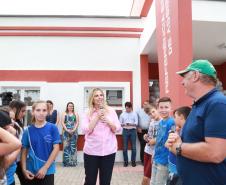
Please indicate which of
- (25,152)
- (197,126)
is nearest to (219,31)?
(25,152)

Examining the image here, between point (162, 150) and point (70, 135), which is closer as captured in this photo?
point (162, 150)

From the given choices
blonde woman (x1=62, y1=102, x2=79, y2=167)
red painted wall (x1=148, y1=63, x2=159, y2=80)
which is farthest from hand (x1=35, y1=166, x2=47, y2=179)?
red painted wall (x1=148, y1=63, x2=159, y2=80)

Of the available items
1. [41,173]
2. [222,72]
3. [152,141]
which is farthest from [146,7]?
[41,173]

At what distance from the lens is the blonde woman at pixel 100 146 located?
175 inches

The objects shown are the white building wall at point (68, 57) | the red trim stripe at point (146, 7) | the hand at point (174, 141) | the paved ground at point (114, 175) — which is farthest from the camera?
the white building wall at point (68, 57)

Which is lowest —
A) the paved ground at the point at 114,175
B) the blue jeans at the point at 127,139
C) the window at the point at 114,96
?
the paved ground at the point at 114,175

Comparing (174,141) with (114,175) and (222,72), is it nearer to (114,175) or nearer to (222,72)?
(114,175)

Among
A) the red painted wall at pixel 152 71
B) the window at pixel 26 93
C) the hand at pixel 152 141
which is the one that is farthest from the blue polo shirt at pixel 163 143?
the red painted wall at pixel 152 71

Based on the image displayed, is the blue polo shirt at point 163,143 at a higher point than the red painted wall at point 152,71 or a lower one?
lower

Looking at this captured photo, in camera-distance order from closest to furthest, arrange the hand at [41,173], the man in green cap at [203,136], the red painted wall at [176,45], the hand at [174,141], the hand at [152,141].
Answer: the man in green cap at [203,136] < the hand at [174,141] < the hand at [41,173] < the hand at [152,141] < the red painted wall at [176,45]

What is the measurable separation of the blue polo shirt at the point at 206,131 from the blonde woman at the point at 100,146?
216 centimetres

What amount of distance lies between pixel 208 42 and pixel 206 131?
8.17 metres

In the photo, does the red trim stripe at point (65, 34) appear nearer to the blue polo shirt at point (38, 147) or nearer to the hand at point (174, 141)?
the blue polo shirt at point (38, 147)

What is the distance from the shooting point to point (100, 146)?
444 centimetres
